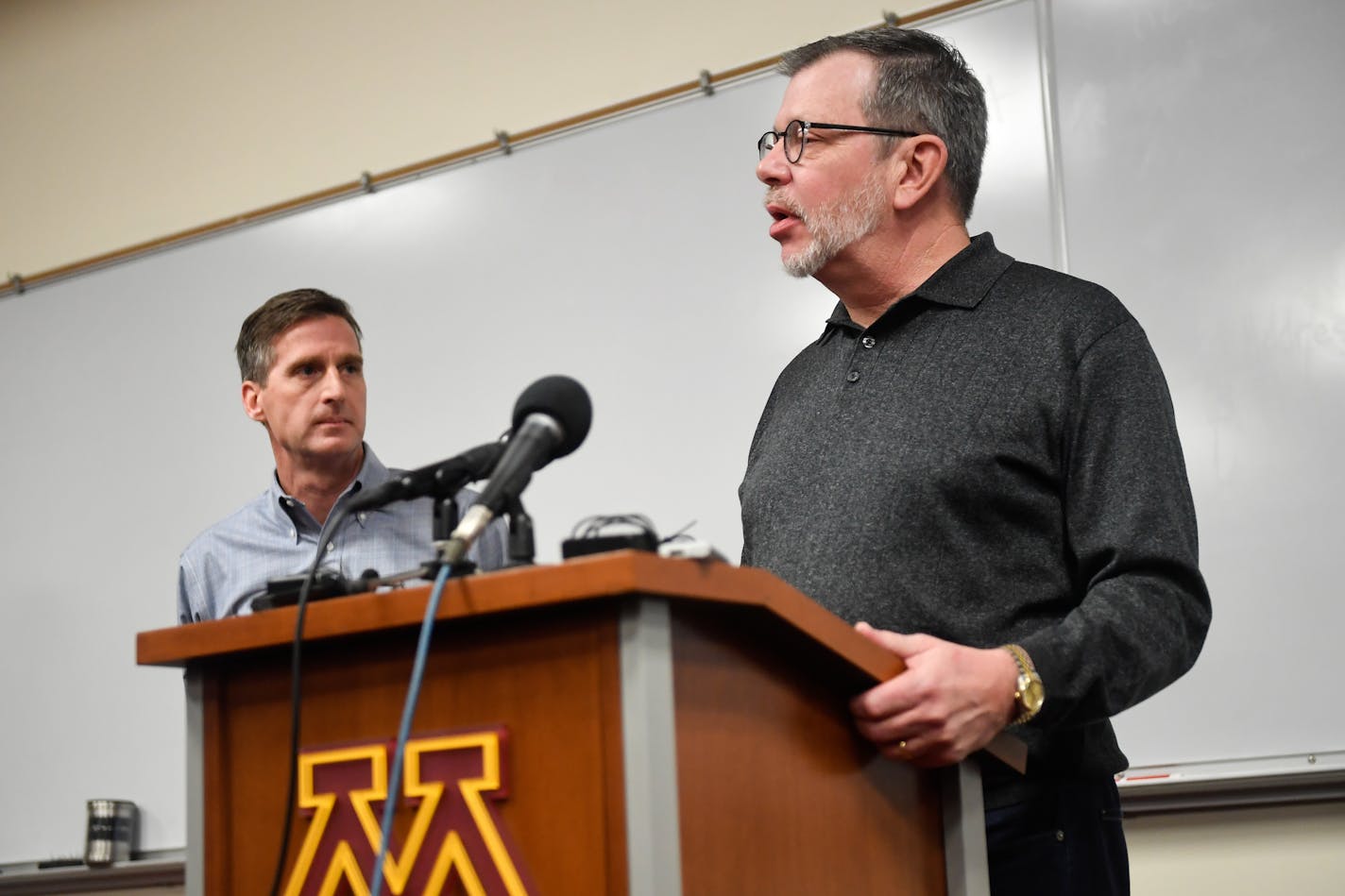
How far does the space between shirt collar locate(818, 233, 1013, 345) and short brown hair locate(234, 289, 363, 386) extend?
132cm

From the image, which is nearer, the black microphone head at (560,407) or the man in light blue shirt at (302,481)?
the black microphone head at (560,407)

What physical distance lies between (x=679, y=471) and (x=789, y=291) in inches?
18.5

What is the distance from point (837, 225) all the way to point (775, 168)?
0.40 feet

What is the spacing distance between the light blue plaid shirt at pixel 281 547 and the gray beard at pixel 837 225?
3.06 ft

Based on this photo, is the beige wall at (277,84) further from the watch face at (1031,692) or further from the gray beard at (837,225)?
the watch face at (1031,692)

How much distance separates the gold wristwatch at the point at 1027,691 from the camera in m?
1.26

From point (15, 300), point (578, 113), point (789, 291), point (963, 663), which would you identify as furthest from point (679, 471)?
point (15, 300)

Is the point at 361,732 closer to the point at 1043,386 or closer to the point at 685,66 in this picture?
the point at 1043,386

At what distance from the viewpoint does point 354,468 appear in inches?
109

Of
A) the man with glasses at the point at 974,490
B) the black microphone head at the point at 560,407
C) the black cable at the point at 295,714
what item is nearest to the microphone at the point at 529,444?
the black microphone head at the point at 560,407

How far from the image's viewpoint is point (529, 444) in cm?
114

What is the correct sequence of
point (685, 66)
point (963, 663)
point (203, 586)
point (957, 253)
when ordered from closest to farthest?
point (963, 663)
point (957, 253)
point (203, 586)
point (685, 66)

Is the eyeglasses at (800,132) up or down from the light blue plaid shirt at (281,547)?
up

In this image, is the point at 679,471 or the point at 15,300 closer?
the point at 679,471
